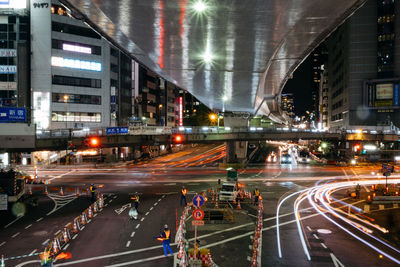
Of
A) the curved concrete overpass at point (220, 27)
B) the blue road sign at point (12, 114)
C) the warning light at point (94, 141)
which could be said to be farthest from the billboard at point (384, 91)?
the blue road sign at point (12, 114)

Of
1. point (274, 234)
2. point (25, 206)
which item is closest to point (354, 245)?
point (274, 234)

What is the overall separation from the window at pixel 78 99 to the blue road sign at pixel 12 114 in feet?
124

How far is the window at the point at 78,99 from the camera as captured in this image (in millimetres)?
62688

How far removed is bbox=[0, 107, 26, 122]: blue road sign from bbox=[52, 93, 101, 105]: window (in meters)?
37.7

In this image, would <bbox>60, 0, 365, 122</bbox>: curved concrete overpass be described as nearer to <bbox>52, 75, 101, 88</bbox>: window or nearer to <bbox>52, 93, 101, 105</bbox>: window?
<bbox>52, 93, 101, 105</bbox>: window

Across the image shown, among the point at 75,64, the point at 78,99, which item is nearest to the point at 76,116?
the point at 78,99

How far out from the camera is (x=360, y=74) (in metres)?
83.4

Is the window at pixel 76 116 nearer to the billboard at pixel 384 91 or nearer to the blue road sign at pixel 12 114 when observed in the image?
the blue road sign at pixel 12 114

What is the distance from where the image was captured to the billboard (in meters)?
79.9

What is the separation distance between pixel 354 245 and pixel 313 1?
1254 centimetres

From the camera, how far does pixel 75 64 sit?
6394 cm

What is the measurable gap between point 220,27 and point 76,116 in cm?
5830

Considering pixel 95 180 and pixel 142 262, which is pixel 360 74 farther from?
pixel 142 262

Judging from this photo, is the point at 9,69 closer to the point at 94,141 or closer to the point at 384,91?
the point at 94,141
